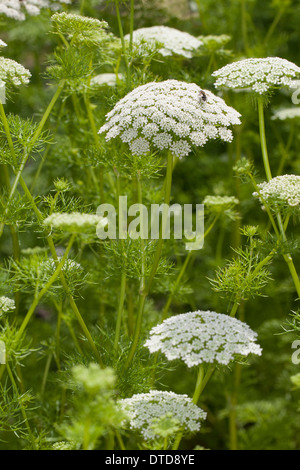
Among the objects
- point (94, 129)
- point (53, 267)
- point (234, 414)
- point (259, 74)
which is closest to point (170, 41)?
point (94, 129)

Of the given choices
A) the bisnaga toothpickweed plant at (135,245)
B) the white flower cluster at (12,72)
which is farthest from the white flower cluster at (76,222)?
the white flower cluster at (12,72)

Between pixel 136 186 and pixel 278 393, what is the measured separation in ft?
7.57

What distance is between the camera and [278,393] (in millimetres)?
4281

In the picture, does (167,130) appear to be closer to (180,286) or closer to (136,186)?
(136,186)

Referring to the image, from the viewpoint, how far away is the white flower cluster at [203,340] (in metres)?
1.94

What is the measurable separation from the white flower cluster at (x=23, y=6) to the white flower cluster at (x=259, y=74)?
144 cm

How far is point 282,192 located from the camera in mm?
2260

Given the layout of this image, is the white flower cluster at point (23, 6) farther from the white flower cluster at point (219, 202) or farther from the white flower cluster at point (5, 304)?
the white flower cluster at point (5, 304)

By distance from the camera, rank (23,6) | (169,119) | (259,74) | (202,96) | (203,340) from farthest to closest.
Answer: (23,6) < (259,74) < (202,96) < (169,119) < (203,340)

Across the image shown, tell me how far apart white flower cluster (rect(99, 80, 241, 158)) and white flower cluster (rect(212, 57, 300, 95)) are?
0.56ft

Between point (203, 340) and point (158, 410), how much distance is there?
1.10 feet

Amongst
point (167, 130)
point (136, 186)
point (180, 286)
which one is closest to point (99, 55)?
point (136, 186)

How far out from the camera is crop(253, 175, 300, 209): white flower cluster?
7.32ft

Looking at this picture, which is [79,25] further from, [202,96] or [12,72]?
[202,96]
